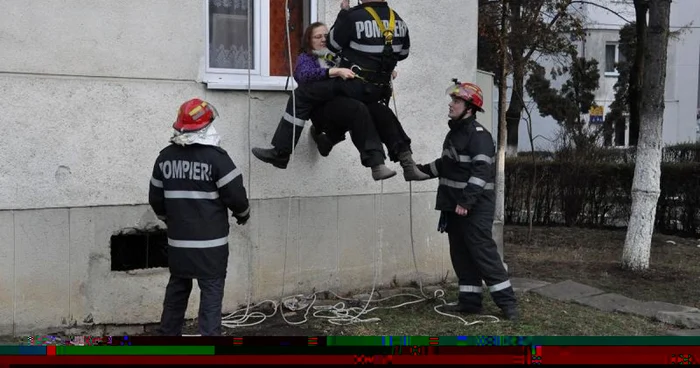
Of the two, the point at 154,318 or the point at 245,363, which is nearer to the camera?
the point at 245,363

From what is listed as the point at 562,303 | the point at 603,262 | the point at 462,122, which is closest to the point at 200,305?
the point at 462,122

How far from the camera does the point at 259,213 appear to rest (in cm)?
631

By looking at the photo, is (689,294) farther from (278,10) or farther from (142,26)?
(142,26)

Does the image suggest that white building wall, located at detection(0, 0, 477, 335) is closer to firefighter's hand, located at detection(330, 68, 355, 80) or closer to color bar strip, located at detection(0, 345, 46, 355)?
firefighter's hand, located at detection(330, 68, 355, 80)

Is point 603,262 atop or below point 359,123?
below

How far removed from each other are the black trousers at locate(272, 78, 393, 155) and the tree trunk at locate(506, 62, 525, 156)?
8.40 meters

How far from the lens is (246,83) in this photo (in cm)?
615

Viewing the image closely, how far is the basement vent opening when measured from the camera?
580cm

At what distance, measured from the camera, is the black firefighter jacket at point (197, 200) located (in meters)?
4.66

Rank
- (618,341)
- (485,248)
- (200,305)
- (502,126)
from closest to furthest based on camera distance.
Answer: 1. (618,341)
2. (200,305)
3. (485,248)
4. (502,126)

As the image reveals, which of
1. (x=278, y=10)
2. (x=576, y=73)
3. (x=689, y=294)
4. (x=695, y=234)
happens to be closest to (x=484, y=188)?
(x=278, y=10)

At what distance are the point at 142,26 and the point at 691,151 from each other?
14993 millimetres

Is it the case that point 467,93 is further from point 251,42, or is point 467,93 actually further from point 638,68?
point 638,68

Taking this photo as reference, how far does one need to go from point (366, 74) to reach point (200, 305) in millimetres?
2171
